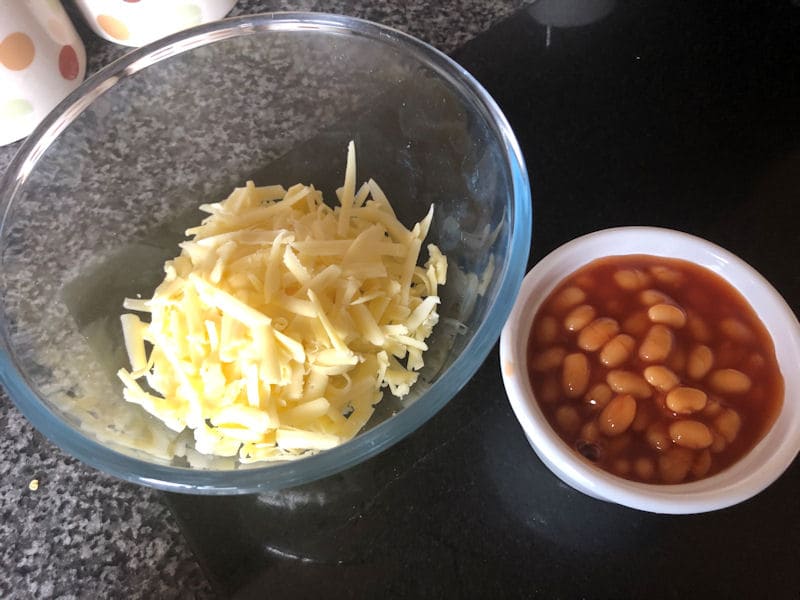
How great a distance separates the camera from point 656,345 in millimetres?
791

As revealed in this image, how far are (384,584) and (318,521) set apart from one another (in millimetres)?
99

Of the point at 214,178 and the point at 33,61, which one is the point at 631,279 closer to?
the point at 214,178

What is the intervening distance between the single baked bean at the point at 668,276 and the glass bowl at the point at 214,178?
186 millimetres

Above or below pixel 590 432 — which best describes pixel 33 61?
above

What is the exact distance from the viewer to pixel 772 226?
1023mm

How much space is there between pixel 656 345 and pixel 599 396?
83 mm

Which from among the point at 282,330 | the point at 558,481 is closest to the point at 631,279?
the point at 558,481

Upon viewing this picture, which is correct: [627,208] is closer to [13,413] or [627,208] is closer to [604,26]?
[604,26]

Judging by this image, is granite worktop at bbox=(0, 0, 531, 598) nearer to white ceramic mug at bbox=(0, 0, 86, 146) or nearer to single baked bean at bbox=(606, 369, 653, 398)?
white ceramic mug at bbox=(0, 0, 86, 146)

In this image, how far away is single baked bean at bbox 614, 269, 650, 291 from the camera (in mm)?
839

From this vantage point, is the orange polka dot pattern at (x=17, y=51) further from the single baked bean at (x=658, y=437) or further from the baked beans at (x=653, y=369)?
the single baked bean at (x=658, y=437)

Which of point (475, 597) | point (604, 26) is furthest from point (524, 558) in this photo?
point (604, 26)

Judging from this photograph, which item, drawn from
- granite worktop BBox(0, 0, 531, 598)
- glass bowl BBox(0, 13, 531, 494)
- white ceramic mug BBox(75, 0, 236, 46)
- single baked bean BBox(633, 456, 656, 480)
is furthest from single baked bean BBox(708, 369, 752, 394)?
white ceramic mug BBox(75, 0, 236, 46)

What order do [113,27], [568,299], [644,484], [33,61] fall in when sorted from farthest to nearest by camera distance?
[113,27]
[33,61]
[568,299]
[644,484]
